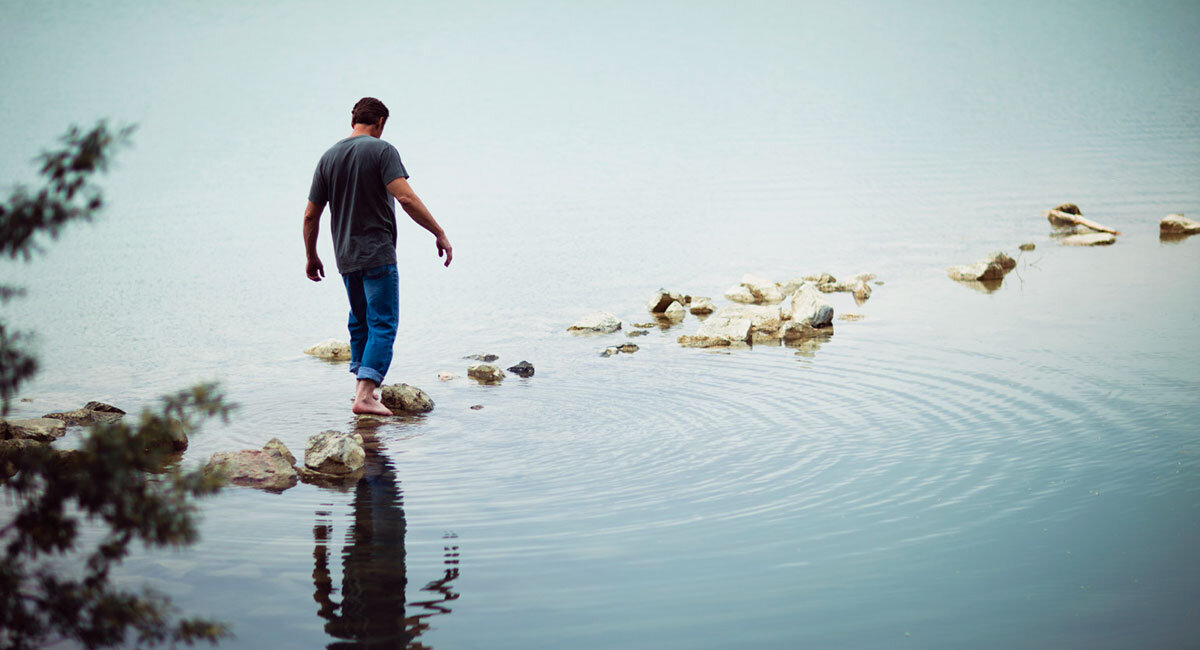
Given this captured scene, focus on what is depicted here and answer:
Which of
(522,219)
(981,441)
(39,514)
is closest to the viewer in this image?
(39,514)

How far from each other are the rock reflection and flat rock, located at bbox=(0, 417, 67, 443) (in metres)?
2.60

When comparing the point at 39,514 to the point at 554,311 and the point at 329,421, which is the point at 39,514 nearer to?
the point at 329,421

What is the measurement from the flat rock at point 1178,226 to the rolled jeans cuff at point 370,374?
12818 mm

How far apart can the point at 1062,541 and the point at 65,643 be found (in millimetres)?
4061

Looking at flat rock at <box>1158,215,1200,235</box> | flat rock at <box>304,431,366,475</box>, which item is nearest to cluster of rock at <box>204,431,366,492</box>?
flat rock at <box>304,431,366,475</box>

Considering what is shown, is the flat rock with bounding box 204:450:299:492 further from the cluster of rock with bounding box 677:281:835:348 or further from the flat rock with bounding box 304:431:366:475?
the cluster of rock with bounding box 677:281:835:348

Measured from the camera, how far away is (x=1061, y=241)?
15.0m

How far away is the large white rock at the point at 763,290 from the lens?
1170 centimetres

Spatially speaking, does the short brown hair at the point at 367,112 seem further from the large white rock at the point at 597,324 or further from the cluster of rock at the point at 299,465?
the large white rock at the point at 597,324

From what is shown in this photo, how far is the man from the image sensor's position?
23.4ft

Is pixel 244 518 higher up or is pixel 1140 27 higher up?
pixel 1140 27

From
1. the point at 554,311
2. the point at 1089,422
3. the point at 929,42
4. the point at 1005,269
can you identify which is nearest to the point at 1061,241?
the point at 1005,269

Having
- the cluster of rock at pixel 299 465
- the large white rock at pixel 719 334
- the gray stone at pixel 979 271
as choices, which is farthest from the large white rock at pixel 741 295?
the cluster of rock at pixel 299 465

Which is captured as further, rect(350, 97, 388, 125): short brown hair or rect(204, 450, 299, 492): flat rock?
rect(350, 97, 388, 125): short brown hair
